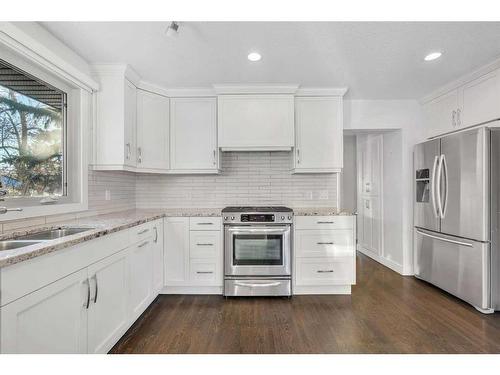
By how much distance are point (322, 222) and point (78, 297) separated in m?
2.23

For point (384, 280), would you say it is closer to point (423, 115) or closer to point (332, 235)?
point (332, 235)

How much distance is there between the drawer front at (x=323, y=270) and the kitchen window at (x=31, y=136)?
94.7 inches

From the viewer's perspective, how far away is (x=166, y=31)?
1.92 metres

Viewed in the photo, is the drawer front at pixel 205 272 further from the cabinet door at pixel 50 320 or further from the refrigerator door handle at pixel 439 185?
the refrigerator door handle at pixel 439 185

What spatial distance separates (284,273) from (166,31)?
2.42 m

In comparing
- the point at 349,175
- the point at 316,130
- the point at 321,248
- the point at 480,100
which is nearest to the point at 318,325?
the point at 321,248

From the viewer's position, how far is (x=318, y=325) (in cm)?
224

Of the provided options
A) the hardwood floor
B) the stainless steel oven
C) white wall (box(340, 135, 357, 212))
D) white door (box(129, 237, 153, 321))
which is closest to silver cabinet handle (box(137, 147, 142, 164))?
white door (box(129, 237, 153, 321))

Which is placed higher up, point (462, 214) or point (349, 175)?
point (349, 175)

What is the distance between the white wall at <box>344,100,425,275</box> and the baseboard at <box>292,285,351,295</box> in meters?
1.19

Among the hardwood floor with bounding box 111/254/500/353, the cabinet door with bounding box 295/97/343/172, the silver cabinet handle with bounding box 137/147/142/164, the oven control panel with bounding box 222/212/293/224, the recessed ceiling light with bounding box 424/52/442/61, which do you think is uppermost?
the recessed ceiling light with bounding box 424/52/442/61

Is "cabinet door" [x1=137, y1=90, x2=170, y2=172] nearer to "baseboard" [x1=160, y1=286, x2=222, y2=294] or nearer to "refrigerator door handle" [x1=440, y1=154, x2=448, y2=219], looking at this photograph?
"baseboard" [x1=160, y1=286, x2=222, y2=294]

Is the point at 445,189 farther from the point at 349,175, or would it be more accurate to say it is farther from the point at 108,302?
the point at 108,302

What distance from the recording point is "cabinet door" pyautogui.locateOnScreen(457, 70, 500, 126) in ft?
8.23
